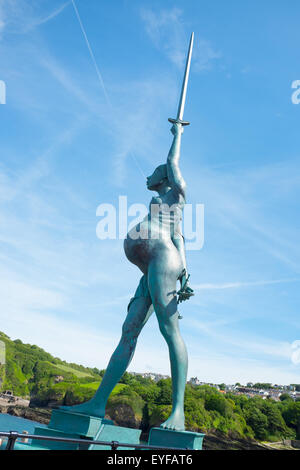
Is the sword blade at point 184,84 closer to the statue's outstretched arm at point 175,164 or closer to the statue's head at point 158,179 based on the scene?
the statue's outstretched arm at point 175,164

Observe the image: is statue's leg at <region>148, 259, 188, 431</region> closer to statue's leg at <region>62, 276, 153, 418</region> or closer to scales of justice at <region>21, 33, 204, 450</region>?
scales of justice at <region>21, 33, 204, 450</region>

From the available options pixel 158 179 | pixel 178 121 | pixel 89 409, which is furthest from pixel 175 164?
pixel 89 409

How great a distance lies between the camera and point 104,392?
802 cm

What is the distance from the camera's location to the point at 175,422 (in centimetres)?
723

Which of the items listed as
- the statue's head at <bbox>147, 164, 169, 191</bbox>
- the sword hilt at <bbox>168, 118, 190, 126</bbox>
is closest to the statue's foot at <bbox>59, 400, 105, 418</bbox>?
the statue's head at <bbox>147, 164, 169, 191</bbox>

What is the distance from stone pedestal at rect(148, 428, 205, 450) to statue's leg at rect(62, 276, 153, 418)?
1.23 m

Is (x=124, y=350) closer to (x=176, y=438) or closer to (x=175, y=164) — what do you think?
(x=176, y=438)

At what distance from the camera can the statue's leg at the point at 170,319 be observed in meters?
7.70

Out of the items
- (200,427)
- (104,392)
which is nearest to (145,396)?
(200,427)

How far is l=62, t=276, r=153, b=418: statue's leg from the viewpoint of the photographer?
7852 millimetres

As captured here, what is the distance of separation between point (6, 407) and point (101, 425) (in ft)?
253
